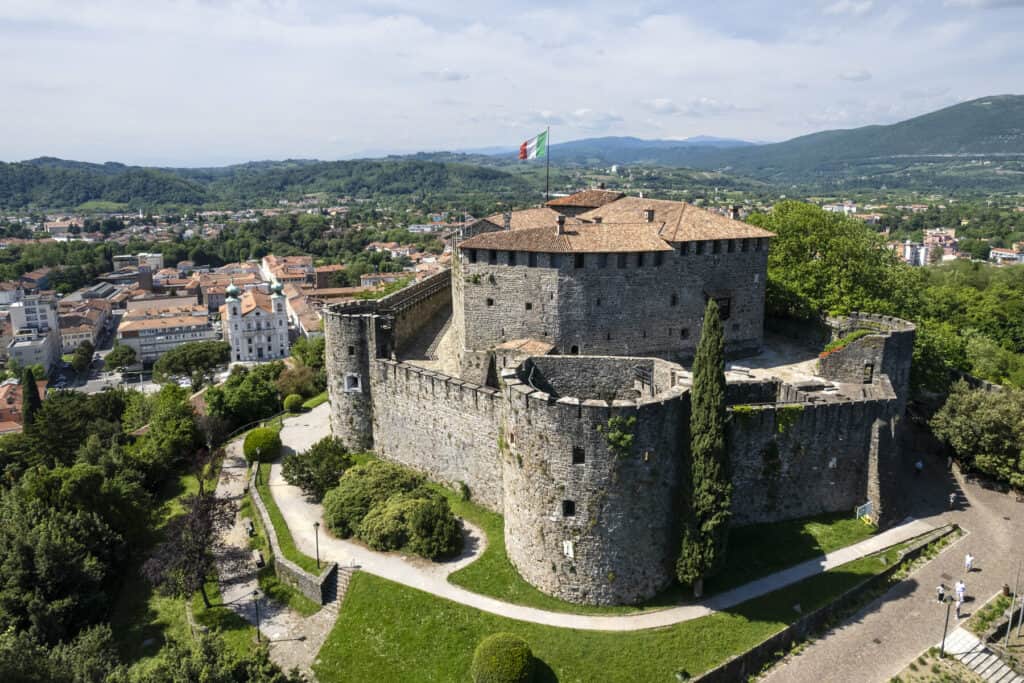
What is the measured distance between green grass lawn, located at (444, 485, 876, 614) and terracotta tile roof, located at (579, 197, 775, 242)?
16.8 metres

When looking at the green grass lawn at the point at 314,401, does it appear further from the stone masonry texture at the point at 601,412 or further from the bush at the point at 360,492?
the bush at the point at 360,492

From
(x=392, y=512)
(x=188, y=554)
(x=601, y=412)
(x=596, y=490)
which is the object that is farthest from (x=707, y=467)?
(x=188, y=554)

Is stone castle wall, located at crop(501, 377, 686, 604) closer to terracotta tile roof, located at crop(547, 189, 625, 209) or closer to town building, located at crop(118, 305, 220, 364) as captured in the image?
terracotta tile roof, located at crop(547, 189, 625, 209)

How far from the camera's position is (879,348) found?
35.6 m

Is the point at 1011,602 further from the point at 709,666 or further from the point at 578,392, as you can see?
the point at 578,392

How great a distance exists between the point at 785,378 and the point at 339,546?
79.4 ft

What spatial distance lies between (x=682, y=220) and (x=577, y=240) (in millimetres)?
7492

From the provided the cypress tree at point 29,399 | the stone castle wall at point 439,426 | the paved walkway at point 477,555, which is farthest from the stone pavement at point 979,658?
the cypress tree at point 29,399

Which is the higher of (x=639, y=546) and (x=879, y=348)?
(x=879, y=348)

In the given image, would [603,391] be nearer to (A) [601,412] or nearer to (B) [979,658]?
(A) [601,412]

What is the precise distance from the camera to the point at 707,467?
2497 centimetres

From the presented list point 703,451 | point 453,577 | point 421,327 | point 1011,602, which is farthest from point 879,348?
point 421,327

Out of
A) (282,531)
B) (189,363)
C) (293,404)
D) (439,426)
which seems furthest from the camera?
(189,363)

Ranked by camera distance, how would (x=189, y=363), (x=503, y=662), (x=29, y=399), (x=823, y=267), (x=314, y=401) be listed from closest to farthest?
1. (x=503, y=662)
2. (x=823, y=267)
3. (x=314, y=401)
4. (x=29, y=399)
5. (x=189, y=363)
